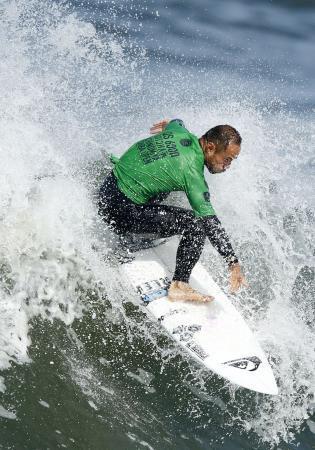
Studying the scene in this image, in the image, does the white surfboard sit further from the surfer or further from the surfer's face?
the surfer's face

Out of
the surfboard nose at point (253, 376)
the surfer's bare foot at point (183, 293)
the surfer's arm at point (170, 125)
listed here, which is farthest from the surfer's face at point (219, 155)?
the surfboard nose at point (253, 376)

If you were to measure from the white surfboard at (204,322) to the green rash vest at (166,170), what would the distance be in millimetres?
825

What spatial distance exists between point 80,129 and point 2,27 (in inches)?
88.7

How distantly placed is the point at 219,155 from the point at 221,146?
90 mm

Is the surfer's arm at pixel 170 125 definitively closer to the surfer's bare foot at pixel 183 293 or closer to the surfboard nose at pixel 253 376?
the surfer's bare foot at pixel 183 293

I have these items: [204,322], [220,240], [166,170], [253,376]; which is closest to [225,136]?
[166,170]

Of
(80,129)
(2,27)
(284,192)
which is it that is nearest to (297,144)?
(284,192)

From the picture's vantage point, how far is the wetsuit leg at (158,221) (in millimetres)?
6617

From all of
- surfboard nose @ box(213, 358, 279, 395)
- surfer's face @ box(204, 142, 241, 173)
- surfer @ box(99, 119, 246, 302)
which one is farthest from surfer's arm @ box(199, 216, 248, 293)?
surfboard nose @ box(213, 358, 279, 395)

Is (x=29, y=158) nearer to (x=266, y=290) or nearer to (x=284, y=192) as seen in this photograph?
(x=266, y=290)

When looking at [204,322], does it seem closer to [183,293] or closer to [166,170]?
[183,293]

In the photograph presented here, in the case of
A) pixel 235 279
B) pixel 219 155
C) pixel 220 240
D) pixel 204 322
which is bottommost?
pixel 204 322

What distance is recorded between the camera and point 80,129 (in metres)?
10.4

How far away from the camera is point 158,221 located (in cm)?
686
